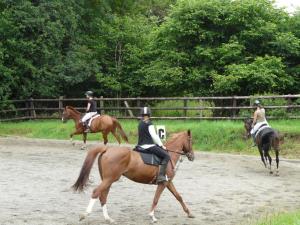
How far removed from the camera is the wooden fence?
77.1ft

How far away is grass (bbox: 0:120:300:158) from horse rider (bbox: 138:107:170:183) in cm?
1032

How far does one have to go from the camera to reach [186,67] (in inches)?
1047

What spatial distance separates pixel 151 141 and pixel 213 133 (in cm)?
1151

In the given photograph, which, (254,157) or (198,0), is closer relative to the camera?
(254,157)

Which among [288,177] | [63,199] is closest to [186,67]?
[288,177]

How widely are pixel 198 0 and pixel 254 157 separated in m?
10.5

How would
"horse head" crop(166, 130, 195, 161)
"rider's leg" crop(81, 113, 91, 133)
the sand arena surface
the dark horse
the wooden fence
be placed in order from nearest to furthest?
the sand arena surface
"horse head" crop(166, 130, 195, 161)
the dark horse
"rider's leg" crop(81, 113, 91, 133)
the wooden fence

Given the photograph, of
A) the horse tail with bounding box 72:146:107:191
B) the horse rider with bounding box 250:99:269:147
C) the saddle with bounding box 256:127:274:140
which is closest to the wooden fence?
the horse rider with bounding box 250:99:269:147

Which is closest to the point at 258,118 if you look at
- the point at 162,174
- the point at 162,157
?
the point at 162,157

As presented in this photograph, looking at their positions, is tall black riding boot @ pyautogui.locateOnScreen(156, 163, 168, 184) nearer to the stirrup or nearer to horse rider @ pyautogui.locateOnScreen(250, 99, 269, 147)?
the stirrup

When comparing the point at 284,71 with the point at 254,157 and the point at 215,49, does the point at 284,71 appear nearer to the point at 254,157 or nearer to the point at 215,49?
the point at 215,49

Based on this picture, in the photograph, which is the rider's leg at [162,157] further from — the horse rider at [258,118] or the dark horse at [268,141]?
the horse rider at [258,118]

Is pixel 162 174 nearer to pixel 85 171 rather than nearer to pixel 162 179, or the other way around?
pixel 162 179

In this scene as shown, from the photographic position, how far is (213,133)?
22016 millimetres
